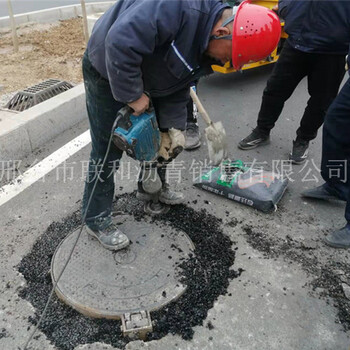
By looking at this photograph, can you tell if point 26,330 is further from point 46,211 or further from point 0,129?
point 0,129

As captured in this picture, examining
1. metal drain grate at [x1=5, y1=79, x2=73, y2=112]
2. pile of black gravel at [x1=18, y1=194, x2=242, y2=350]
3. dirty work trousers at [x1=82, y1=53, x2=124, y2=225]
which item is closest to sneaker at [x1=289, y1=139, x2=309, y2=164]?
pile of black gravel at [x1=18, y1=194, x2=242, y2=350]

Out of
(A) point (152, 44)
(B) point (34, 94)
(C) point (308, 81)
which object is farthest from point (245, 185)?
(B) point (34, 94)

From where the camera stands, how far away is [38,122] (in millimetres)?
3691

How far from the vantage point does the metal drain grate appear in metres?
4.04

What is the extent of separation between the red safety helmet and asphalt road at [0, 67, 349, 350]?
4.63 feet

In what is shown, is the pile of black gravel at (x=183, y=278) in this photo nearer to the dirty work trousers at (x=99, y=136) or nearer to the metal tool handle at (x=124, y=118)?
the dirty work trousers at (x=99, y=136)

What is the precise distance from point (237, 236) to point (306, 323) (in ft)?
2.64

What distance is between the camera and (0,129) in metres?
3.40

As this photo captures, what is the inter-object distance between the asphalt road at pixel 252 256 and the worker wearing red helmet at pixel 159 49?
1007 mm

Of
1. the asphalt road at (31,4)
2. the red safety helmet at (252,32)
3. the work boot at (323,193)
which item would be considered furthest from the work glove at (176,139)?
the asphalt road at (31,4)

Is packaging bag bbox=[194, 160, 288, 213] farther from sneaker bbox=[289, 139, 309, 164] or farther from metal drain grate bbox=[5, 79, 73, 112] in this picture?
metal drain grate bbox=[5, 79, 73, 112]

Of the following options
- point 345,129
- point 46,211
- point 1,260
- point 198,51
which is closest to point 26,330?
point 1,260

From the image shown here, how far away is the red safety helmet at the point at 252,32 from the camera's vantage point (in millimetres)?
1774

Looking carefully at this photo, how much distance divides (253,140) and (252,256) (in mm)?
1676
